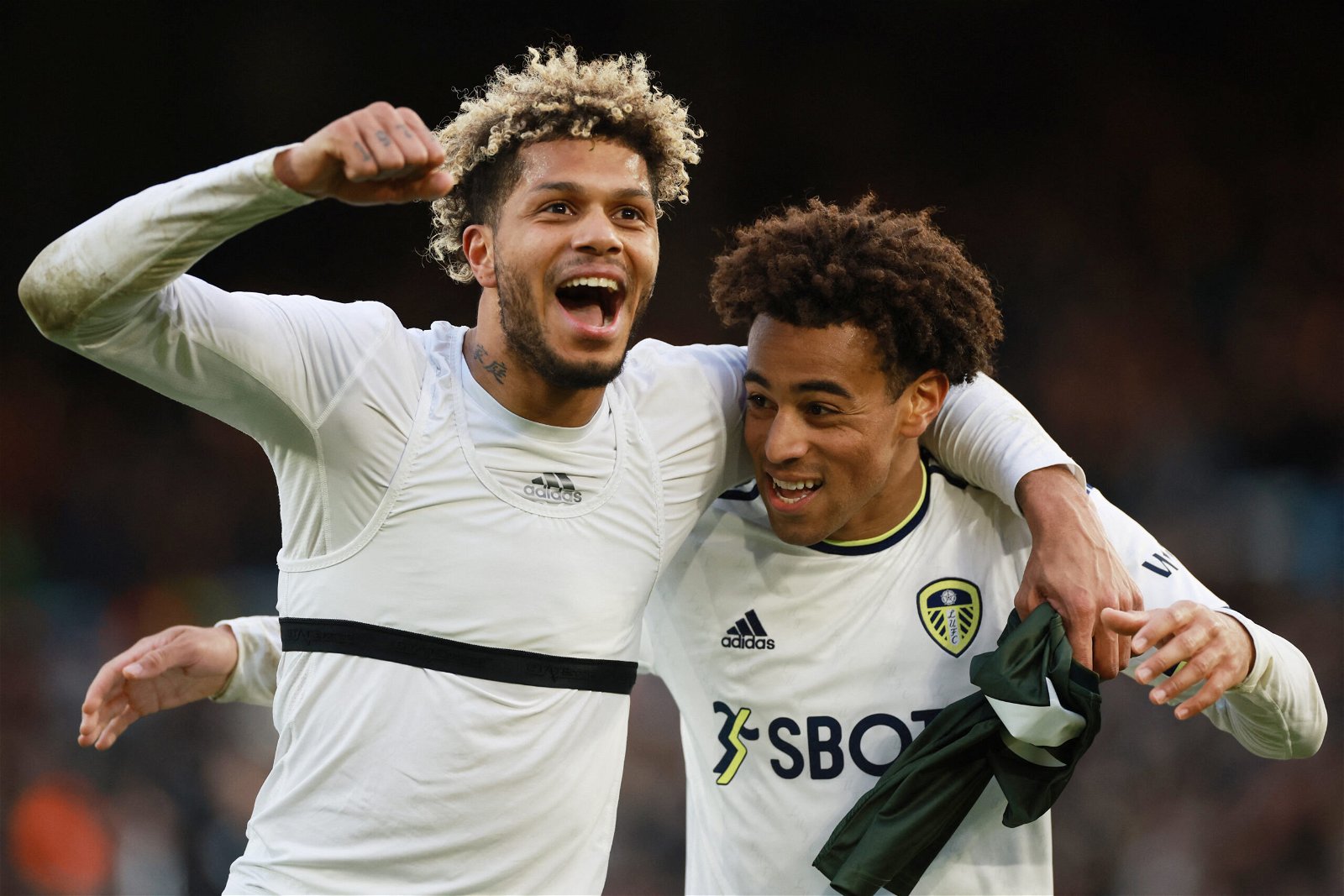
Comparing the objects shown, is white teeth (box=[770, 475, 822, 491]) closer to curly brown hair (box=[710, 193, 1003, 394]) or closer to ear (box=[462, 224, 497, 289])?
curly brown hair (box=[710, 193, 1003, 394])

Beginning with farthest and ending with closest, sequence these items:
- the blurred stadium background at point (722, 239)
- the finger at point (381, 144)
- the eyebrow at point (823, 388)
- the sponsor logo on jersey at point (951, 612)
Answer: the blurred stadium background at point (722, 239)
the sponsor logo on jersey at point (951, 612)
the eyebrow at point (823, 388)
the finger at point (381, 144)

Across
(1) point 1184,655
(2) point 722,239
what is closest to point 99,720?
(1) point 1184,655

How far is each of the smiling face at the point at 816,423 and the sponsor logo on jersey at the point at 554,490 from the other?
46 centimetres

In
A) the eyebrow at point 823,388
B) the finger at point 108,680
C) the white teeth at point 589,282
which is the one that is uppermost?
the white teeth at point 589,282

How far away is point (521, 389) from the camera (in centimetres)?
246

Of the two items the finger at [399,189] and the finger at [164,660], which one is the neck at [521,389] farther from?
the finger at [164,660]

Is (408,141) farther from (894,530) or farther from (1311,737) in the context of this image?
(1311,737)

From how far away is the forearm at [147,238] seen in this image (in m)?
1.88

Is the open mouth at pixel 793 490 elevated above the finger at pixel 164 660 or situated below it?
above

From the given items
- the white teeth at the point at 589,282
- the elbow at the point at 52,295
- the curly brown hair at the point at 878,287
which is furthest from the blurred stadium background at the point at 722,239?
the elbow at the point at 52,295

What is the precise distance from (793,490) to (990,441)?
1.52 ft

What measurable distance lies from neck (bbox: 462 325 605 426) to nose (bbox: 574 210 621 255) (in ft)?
0.78

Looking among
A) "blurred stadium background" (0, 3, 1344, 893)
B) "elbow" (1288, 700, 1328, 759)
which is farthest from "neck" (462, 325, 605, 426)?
"blurred stadium background" (0, 3, 1344, 893)

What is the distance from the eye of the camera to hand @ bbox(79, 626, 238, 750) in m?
2.55
